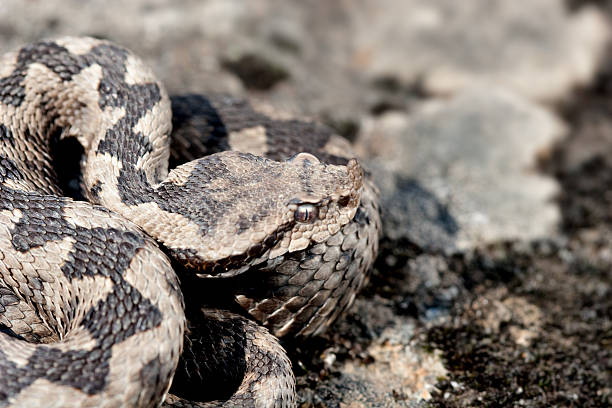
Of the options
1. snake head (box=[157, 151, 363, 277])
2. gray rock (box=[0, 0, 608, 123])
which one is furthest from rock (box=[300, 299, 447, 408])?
gray rock (box=[0, 0, 608, 123])

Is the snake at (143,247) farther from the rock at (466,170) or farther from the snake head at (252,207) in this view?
the rock at (466,170)

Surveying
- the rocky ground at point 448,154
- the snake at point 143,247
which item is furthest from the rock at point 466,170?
the snake at point 143,247

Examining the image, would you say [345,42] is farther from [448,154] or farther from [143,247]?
[143,247]

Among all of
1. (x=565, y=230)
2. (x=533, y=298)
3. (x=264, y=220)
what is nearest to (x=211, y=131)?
(x=264, y=220)

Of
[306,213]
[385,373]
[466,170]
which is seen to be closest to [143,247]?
[306,213]

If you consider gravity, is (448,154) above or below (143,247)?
above

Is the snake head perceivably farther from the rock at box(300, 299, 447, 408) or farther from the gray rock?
the gray rock
